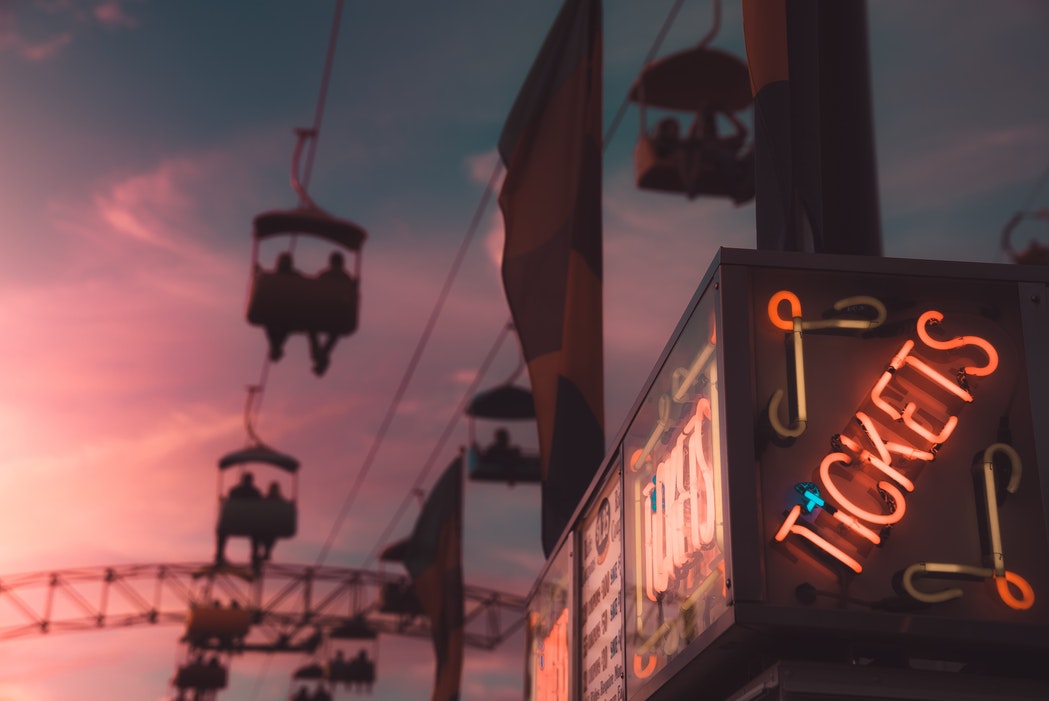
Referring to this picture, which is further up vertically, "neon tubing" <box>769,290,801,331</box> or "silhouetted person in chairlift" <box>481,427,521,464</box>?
"silhouetted person in chairlift" <box>481,427,521,464</box>

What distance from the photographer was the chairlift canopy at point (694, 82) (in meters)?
17.2

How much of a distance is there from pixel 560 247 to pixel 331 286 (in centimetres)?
568

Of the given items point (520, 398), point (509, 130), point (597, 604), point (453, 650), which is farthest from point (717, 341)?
point (520, 398)

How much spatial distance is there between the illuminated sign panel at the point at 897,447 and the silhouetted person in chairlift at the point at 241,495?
17.6 metres

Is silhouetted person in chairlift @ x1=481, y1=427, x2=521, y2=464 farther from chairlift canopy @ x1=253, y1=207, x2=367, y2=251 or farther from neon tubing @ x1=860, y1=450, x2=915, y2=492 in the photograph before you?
neon tubing @ x1=860, y1=450, x2=915, y2=492

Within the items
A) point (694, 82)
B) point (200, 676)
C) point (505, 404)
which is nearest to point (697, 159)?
point (694, 82)

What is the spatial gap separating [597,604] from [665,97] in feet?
38.7

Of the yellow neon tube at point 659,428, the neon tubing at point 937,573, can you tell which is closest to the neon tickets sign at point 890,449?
the neon tubing at point 937,573

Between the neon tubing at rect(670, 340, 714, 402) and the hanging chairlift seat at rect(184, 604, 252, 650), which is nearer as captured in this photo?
the neon tubing at rect(670, 340, 714, 402)

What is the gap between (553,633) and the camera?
912 cm

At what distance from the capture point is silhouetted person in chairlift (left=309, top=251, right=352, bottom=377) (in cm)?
1459

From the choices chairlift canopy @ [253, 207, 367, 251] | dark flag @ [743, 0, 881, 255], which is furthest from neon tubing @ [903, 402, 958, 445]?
chairlift canopy @ [253, 207, 367, 251]

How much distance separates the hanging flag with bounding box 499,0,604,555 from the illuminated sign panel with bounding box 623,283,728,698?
2186mm

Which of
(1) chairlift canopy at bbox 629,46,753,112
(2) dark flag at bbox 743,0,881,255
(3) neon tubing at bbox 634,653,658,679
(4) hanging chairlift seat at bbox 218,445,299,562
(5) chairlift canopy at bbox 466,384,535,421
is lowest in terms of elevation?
(3) neon tubing at bbox 634,653,658,679
